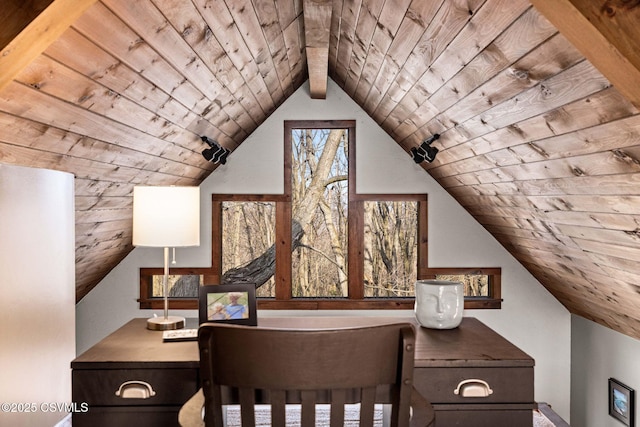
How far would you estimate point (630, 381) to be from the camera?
11.8ft

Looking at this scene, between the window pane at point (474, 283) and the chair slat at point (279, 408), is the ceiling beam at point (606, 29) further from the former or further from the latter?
the window pane at point (474, 283)

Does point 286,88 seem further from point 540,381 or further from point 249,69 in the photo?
point 540,381

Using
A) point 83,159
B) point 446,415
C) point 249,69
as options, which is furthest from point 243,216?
point 446,415

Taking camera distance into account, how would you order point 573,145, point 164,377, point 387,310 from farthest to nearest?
1. point 387,310
2. point 573,145
3. point 164,377

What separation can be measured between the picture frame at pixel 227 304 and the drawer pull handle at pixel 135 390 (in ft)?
1.28

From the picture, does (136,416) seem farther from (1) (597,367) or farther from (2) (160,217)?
(1) (597,367)

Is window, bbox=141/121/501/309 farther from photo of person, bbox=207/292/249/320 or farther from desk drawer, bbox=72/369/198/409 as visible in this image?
desk drawer, bbox=72/369/198/409

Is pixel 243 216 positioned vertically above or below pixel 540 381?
above

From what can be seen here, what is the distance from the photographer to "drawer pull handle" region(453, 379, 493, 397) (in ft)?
6.45

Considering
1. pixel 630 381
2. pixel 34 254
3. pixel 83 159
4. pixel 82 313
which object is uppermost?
pixel 83 159

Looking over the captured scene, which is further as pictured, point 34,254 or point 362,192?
point 362,192

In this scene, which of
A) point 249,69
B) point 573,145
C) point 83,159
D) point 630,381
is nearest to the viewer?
point 573,145

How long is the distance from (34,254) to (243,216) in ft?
8.01

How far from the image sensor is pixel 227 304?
7.64ft
